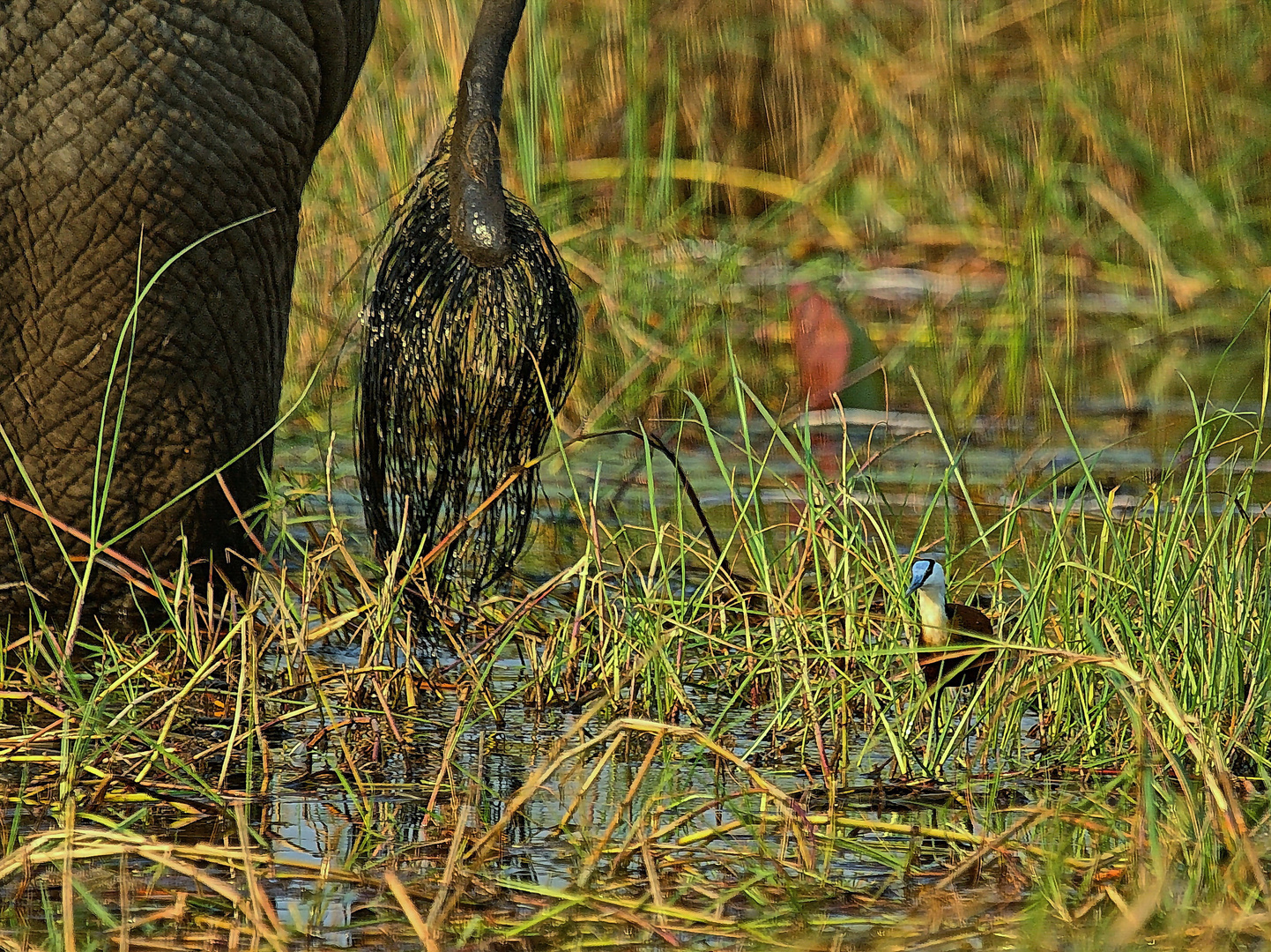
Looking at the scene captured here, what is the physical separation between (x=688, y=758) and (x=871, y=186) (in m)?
4.27

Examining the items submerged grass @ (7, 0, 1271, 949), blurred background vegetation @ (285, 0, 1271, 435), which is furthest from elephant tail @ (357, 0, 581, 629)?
blurred background vegetation @ (285, 0, 1271, 435)

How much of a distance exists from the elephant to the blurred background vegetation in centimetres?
153

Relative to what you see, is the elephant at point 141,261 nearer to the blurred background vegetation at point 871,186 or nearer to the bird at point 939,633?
the bird at point 939,633

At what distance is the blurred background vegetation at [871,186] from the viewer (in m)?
5.41

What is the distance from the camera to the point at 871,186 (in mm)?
6941

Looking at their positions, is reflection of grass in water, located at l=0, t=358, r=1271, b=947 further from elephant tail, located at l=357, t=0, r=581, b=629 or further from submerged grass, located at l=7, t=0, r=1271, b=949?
elephant tail, located at l=357, t=0, r=581, b=629

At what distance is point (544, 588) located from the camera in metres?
3.20

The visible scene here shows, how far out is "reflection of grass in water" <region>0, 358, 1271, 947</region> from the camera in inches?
92.0

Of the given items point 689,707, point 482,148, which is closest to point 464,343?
point 482,148

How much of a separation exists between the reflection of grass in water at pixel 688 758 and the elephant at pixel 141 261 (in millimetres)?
167

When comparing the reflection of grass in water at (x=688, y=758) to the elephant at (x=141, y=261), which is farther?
the elephant at (x=141, y=261)

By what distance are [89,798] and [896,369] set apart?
3304 mm

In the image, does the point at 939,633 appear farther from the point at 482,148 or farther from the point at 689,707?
the point at 482,148

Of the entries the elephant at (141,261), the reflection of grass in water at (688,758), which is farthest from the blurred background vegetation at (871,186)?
the reflection of grass in water at (688,758)
